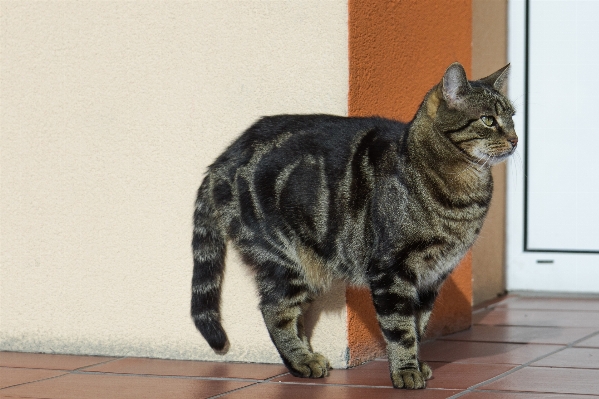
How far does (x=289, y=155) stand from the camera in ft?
13.3

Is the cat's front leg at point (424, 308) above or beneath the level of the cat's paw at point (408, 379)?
above

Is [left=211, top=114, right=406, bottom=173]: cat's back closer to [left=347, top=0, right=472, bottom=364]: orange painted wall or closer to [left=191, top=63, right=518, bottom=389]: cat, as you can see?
[left=191, top=63, right=518, bottom=389]: cat

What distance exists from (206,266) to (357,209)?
0.73m

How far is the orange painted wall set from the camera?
4.18 m

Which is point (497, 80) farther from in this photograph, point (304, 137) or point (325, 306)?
point (325, 306)

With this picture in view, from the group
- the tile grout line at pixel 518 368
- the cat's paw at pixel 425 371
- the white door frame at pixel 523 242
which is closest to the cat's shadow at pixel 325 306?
the cat's paw at pixel 425 371

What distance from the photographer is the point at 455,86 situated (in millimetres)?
3748

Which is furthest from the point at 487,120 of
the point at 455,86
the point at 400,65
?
the point at 400,65

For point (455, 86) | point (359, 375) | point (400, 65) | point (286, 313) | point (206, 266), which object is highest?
point (400, 65)

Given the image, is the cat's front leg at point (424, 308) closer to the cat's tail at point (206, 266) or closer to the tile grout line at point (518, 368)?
the tile grout line at point (518, 368)

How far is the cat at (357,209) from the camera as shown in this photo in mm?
3744

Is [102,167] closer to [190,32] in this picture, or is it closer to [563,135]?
[190,32]

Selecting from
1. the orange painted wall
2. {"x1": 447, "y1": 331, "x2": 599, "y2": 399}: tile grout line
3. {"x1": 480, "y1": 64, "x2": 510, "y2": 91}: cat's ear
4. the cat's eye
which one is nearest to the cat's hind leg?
the orange painted wall

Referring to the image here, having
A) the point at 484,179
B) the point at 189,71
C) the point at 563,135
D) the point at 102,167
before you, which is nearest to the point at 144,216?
the point at 102,167
